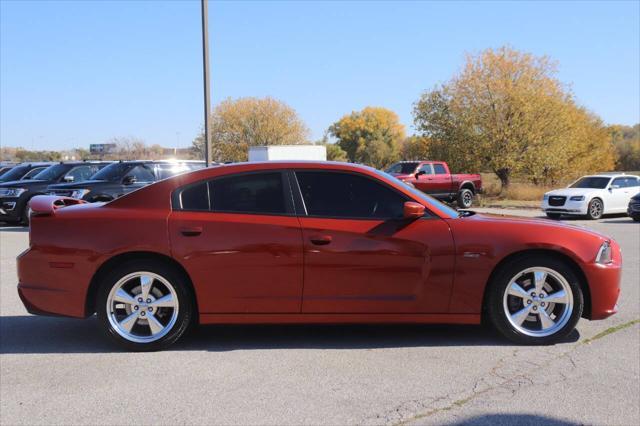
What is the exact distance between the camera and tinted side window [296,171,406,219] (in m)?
4.89

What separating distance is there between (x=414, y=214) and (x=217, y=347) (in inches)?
78.9

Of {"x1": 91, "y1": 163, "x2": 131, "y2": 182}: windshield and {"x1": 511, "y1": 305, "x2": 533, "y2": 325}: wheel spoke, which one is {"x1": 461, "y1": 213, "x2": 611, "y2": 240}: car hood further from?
{"x1": 91, "y1": 163, "x2": 131, "y2": 182}: windshield

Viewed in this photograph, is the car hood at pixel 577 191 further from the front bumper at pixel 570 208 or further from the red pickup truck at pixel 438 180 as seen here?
the red pickup truck at pixel 438 180

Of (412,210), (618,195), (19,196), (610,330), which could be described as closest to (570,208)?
(618,195)

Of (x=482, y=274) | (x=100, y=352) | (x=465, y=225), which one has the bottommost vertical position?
(x=100, y=352)

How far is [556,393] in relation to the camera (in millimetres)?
3867

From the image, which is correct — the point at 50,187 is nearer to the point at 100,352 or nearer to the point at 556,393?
the point at 100,352

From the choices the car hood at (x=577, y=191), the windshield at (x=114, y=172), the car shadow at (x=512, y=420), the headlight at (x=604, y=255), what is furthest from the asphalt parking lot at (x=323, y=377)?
the car hood at (x=577, y=191)

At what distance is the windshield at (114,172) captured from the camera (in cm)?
1508

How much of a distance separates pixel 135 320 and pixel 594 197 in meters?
17.7

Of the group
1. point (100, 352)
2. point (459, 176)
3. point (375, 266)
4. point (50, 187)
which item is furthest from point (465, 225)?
point (459, 176)

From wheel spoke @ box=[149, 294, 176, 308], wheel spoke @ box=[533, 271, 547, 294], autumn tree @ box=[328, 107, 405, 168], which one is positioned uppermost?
autumn tree @ box=[328, 107, 405, 168]

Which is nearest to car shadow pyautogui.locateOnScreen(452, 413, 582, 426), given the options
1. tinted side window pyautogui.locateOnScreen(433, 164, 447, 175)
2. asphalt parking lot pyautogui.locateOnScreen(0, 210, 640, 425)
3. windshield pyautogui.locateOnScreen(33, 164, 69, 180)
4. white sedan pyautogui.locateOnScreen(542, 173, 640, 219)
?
asphalt parking lot pyautogui.locateOnScreen(0, 210, 640, 425)

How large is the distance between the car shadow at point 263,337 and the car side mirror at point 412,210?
3.65ft
